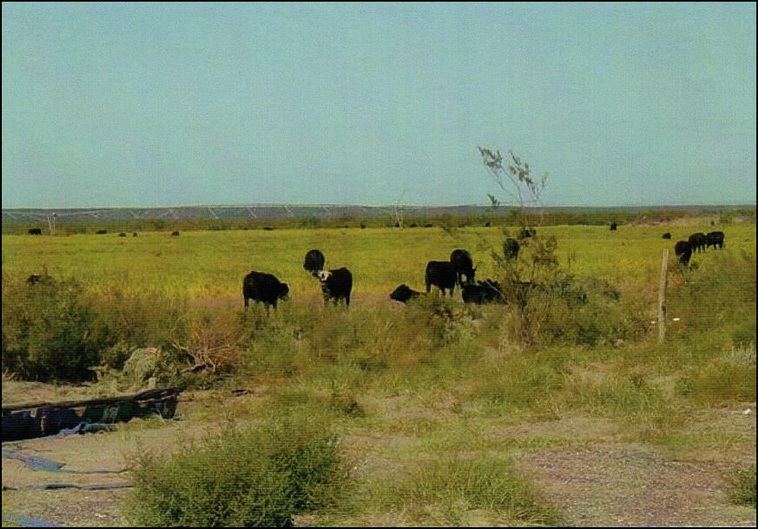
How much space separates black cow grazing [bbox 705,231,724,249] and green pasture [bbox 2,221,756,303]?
14cm

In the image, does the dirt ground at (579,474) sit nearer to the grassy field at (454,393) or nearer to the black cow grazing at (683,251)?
the grassy field at (454,393)

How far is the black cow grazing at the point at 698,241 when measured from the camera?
32.6ft

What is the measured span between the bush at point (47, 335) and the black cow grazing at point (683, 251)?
18.4 ft

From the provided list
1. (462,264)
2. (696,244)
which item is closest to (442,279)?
(462,264)

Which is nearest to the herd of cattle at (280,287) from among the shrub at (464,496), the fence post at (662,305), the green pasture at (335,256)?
the green pasture at (335,256)

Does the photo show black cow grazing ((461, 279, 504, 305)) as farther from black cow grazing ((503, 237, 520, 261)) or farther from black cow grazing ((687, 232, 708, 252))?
black cow grazing ((687, 232, 708, 252))

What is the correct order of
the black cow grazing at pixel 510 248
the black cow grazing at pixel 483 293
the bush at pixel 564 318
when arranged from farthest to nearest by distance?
the black cow grazing at pixel 483 293 < the black cow grazing at pixel 510 248 < the bush at pixel 564 318

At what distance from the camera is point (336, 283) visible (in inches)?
490

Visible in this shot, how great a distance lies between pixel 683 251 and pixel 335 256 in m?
7.97

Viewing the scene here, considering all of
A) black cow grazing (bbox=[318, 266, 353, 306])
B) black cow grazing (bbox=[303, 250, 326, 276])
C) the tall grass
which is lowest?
the tall grass

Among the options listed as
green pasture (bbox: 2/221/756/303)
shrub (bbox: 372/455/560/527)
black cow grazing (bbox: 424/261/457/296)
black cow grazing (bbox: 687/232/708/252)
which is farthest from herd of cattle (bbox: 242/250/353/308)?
shrub (bbox: 372/455/560/527)

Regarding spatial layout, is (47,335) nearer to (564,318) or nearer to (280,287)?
(280,287)

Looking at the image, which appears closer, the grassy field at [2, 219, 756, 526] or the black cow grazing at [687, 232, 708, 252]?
the grassy field at [2, 219, 756, 526]

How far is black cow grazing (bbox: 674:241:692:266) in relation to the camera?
399 inches
